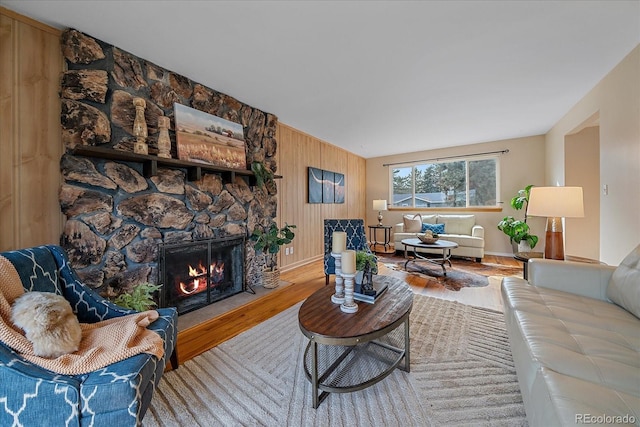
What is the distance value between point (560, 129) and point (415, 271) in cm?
313

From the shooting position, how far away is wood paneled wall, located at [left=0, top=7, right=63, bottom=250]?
5.30 feet

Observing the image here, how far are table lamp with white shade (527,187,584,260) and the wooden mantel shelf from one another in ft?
9.78

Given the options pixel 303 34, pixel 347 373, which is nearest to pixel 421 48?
pixel 303 34

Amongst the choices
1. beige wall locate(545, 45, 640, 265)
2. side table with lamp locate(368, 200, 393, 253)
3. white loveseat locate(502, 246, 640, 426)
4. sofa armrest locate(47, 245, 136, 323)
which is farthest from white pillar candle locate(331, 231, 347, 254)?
side table with lamp locate(368, 200, 393, 253)

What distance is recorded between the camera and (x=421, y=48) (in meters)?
2.02

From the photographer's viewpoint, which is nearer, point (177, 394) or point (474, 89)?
point (177, 394)

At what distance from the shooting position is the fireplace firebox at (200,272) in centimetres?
239

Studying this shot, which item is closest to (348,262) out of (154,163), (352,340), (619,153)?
(352,340)

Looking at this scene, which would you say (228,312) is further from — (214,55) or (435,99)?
(435,99)

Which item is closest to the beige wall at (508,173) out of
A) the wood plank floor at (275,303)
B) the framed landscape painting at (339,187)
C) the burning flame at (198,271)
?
the framed landscape painting at (339,187)

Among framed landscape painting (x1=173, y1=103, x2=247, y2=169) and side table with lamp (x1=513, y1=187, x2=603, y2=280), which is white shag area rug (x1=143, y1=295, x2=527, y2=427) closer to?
side table with lamp (x1=513, y1=187, x2=603, y2=280)

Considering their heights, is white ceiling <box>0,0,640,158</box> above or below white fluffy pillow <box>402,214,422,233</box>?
above

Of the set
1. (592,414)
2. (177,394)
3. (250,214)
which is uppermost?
(250,214)

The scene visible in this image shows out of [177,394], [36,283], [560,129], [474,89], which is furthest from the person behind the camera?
[560,129]
